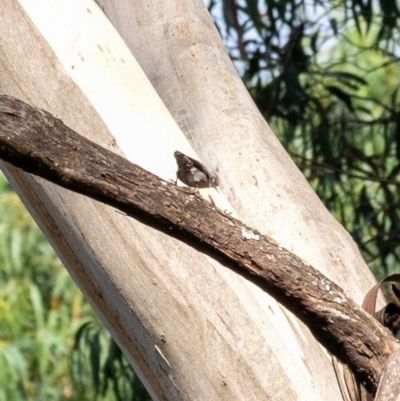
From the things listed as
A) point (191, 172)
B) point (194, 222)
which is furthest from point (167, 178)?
point (194, 222)

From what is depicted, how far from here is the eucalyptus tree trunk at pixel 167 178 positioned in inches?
30.3

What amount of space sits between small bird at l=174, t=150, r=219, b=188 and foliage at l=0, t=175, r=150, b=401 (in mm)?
1645

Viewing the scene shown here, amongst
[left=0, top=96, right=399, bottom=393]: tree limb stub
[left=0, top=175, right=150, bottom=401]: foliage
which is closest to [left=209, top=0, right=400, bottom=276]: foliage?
[left=0, top=175, right=150, bottom=401]: foliage

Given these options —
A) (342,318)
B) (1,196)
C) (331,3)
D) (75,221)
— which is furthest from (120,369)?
(1,196)

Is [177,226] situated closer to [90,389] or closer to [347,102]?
[347,102]

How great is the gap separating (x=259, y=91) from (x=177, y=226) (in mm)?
1468

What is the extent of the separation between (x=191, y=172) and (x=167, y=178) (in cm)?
3

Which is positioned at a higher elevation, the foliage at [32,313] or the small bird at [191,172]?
the small bird at [191,172]

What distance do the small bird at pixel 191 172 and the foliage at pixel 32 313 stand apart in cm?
165

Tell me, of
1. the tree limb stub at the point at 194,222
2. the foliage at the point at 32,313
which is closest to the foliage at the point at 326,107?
the foliage at the point at 32,313

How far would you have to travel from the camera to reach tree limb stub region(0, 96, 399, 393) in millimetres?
566

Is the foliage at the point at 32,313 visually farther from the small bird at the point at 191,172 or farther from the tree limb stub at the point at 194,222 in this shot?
the tree limb stub at the point at 194,222

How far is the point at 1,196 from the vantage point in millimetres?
3367

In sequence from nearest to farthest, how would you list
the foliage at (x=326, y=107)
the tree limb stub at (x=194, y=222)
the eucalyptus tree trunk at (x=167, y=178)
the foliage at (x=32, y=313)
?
the tree limb stub at (x=194, y=222), the eucalyptus tree trunk at (x=167, y=178), the foliage at (x=326, y=107), the foliage at (x=32, y=313)
